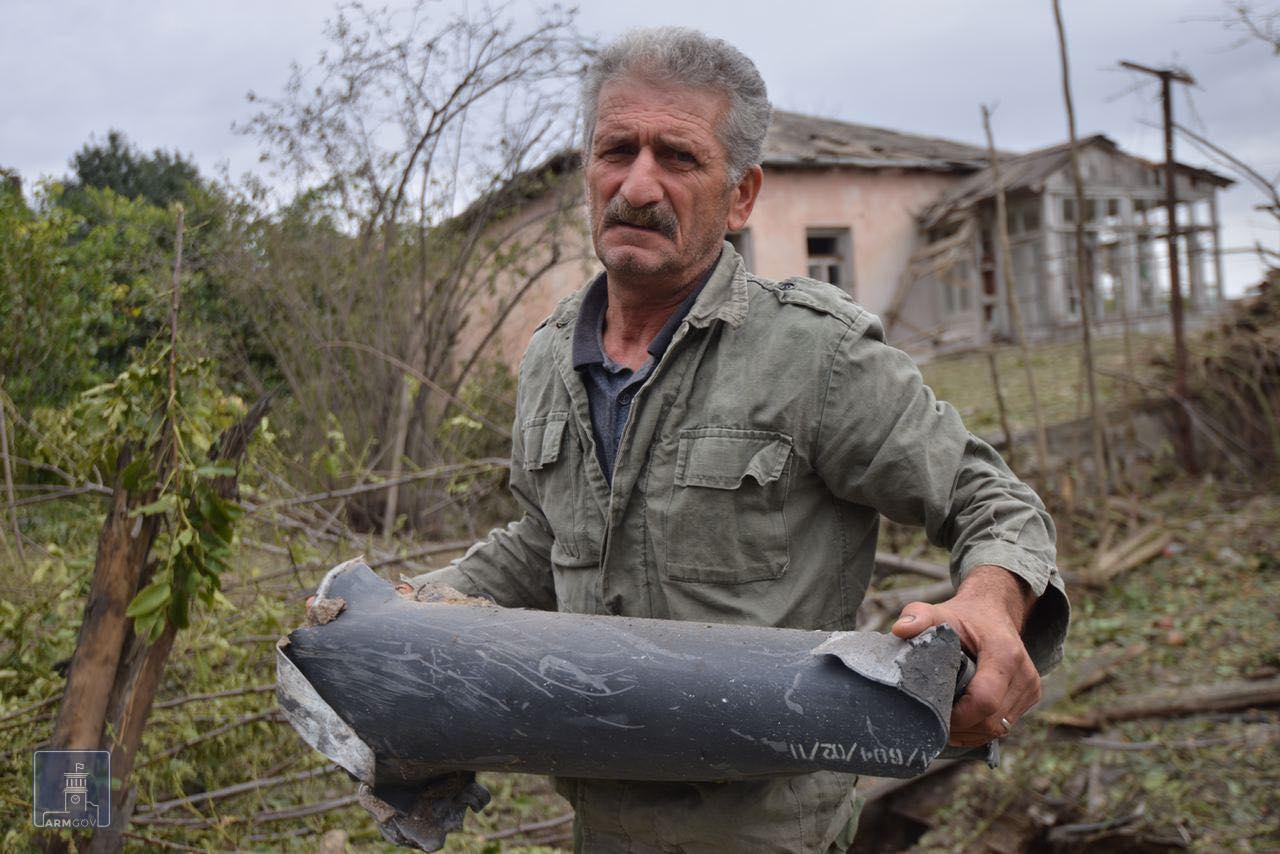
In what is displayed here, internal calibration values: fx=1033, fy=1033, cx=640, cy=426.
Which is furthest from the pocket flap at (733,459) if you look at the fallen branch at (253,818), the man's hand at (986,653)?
the fallen branch at (253,818)

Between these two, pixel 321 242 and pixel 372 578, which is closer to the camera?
pixel 372 578

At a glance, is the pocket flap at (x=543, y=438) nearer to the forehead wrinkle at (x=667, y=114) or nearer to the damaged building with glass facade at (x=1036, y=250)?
the forehead wrinkle at (x=667, y=114)

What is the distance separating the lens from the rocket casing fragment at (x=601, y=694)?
4.66 ft

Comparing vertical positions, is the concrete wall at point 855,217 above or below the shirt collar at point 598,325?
above

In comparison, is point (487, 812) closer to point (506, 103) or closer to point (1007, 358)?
point (506, 103)

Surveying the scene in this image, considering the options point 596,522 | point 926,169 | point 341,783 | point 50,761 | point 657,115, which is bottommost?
point 341,783

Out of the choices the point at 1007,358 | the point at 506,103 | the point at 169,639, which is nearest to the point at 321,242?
the point at 506,103

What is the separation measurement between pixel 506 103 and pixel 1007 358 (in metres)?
11.0

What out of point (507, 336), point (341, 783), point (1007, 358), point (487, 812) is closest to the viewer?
point (341, 783)

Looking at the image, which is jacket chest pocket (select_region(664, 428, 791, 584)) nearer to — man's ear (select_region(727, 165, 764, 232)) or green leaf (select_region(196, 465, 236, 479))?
man's ear (select_region(727, 165, 764, 232))

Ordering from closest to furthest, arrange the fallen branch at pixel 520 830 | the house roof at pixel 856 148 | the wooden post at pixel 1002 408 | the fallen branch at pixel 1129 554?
the fallen branch at pixel 520 830, the fallen branch at pixel 1129 554, the wooden post at pixel 1002 408, the house roof at pixel 856 148

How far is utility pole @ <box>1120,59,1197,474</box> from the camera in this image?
27.2 feet

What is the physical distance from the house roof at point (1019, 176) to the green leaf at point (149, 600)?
635 inches

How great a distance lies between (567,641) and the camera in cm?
157
